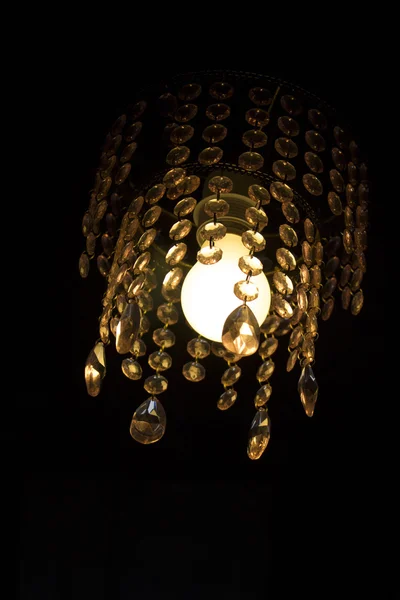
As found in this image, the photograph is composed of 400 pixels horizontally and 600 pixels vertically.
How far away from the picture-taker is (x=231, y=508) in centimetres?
218

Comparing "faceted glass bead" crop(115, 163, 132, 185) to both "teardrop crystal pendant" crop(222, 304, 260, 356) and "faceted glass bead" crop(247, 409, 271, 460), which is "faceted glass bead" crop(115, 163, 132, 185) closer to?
"teardrop crystal pendant" crop(222, 304, 260, 356)

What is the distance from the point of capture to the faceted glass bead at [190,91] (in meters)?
1.09

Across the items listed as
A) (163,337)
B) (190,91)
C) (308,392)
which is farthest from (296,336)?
(190,91)

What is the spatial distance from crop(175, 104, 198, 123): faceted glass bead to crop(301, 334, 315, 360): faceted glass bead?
1.41 ft

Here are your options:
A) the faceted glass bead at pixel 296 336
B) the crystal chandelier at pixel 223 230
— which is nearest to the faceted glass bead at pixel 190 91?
the crystal chandelier at pixel 223 230

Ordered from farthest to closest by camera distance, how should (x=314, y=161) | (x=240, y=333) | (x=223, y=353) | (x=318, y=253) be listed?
1. (x=223, y=353)
2. (x=318, y=253)
3. (x=314, y=161)
4. (x=240, y=333)

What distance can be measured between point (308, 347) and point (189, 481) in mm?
1174

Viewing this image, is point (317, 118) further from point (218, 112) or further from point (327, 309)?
point (327, 309)

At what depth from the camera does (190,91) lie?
1091 millimetres

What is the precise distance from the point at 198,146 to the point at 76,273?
1.80ft

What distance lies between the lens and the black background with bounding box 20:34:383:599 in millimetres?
1961

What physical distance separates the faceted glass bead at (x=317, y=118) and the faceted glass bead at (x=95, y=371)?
508mm

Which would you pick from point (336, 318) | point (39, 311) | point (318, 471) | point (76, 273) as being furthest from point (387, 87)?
point (318, 471)

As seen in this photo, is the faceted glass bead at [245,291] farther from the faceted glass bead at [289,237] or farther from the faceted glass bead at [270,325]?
the faceted glass bead at [270,325]
